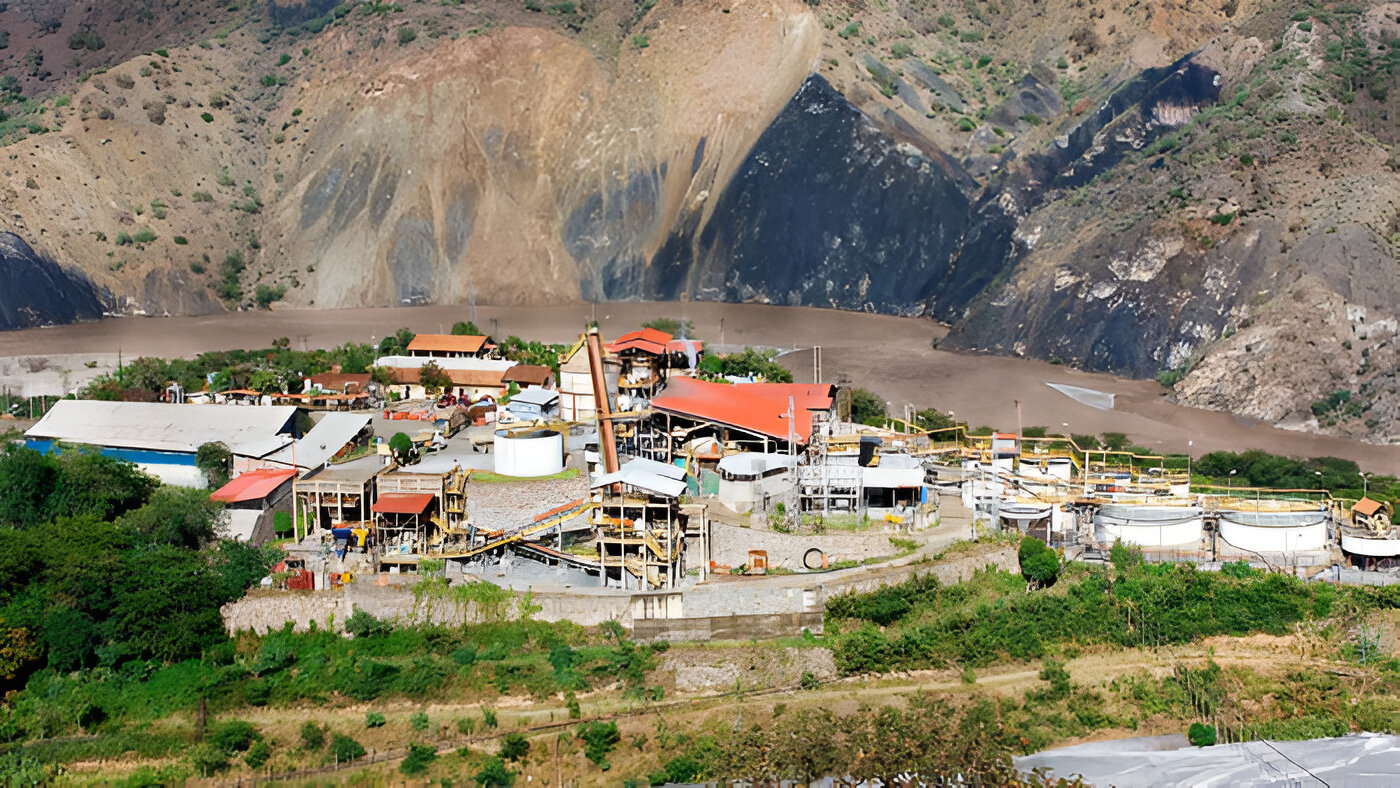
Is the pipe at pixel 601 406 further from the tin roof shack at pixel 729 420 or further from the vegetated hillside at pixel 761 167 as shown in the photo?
the vegetated hillside at pixel 761 167

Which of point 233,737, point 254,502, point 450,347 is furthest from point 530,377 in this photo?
point 233,737

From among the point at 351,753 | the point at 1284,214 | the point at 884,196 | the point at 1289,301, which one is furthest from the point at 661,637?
the point at 884,196

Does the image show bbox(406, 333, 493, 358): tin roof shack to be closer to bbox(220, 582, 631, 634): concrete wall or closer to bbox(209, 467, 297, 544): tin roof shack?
bbox(209, 467, 297, 544): tin roof shack

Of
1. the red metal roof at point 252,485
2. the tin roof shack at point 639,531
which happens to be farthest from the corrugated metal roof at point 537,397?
the tin roof shack at point 639,531

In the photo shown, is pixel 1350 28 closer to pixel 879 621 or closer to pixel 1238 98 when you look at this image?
pixel 1238 98

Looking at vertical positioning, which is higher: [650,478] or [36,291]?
[36,291]

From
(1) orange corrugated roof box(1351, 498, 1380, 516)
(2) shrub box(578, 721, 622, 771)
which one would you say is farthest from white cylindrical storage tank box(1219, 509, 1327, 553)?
(2) shrub box(578, 721, 622, 771)

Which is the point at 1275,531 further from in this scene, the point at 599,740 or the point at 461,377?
the point at 461,377
